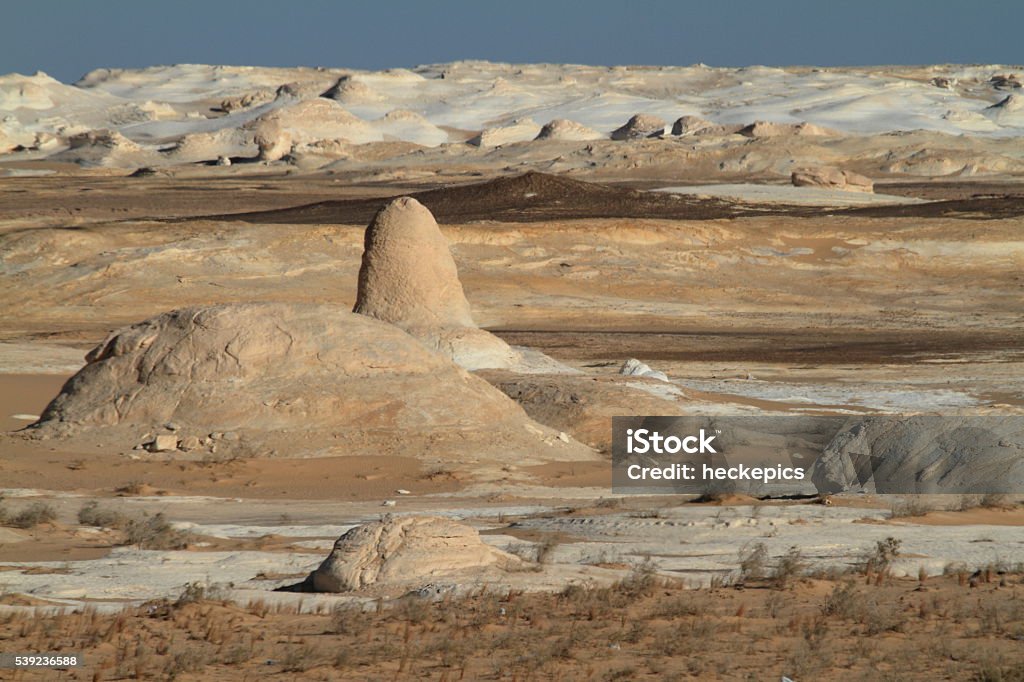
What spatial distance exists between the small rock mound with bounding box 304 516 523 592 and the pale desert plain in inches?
0.7

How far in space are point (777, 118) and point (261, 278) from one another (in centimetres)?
6662

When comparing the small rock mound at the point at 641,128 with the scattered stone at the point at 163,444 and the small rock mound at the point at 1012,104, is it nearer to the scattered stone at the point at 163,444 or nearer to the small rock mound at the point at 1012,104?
the small rock mound at the point at 1012,104

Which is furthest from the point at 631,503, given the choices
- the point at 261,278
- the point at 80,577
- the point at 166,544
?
the point at 261,278

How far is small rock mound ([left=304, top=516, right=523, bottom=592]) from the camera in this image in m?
7.89

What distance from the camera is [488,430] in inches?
551

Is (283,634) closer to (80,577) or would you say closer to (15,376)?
(80,577)

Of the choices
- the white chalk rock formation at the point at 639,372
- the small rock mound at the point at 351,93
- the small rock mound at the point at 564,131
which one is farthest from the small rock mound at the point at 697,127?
the white chalk rock formation at the point at 639,372

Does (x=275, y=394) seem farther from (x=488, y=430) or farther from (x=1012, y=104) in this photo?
(x=1012, y=104)

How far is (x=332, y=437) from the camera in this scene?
13.6m

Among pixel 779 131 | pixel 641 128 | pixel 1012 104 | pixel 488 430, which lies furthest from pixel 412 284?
pixel 1012 104

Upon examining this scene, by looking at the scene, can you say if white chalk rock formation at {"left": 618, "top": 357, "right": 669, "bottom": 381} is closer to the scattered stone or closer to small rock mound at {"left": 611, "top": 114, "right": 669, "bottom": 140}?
the scattered stone

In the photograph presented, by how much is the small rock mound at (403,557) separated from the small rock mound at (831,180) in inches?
1768

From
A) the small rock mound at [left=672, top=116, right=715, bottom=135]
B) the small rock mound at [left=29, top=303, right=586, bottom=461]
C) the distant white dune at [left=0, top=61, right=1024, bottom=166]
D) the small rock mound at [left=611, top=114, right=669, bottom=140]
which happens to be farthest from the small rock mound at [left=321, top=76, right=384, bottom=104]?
the small rock mound at [left=29, top=303, right=586, bottom=461]
